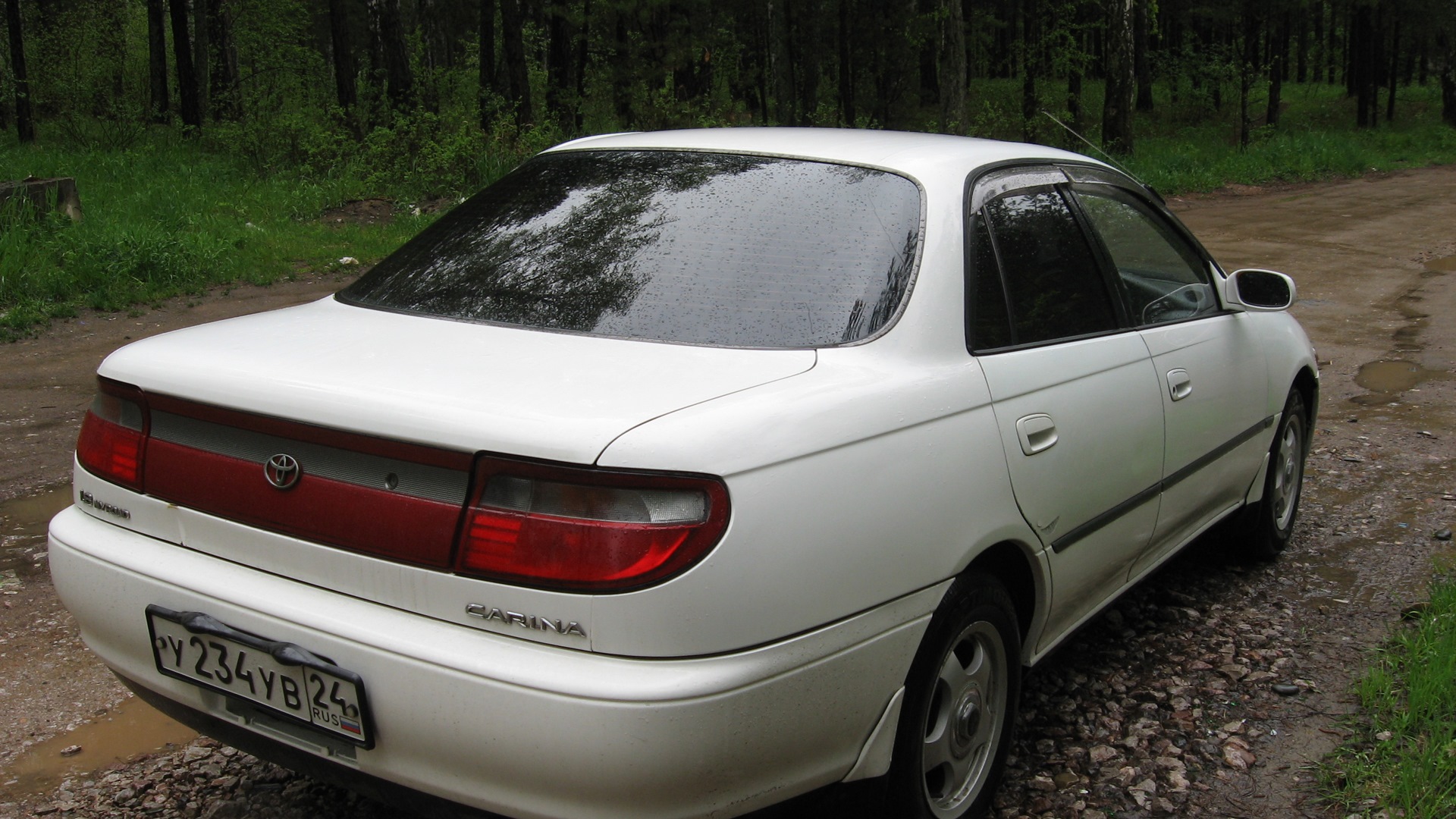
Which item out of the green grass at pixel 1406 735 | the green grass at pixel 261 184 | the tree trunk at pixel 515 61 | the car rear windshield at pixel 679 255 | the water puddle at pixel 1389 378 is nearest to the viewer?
the car rear windshield at pixel 679 255

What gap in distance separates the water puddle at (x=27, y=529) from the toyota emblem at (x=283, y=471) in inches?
104

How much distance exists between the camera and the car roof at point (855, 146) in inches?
115

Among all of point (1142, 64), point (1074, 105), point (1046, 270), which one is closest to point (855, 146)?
point (1046, 270)

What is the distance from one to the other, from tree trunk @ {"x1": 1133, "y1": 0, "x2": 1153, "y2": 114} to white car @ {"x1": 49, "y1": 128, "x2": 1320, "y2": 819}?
28.4m

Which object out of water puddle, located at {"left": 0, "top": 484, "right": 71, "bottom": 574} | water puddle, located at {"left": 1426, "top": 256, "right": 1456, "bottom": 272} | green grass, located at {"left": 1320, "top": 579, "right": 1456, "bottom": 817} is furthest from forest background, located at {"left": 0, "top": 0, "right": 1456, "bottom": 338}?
green grass, located at {"left": 1320, "top": 579, "right": 1456, "bottom": 817}

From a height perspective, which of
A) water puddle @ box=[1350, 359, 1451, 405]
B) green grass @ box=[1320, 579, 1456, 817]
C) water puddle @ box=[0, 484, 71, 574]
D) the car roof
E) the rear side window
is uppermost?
the car roof

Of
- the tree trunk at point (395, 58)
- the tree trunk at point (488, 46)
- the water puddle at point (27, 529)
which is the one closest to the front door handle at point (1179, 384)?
the water puddle at point (27, 529)

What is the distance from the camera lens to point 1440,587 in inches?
150

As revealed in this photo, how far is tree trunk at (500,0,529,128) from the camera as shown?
2030cm

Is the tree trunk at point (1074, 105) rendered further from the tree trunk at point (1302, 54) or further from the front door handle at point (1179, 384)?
the tree trunk at point (1302, 54)

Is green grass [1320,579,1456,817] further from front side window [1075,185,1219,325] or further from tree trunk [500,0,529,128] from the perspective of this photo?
tree trunk [500,0,529,128]

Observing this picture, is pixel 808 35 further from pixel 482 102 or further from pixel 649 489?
pixel 649 489

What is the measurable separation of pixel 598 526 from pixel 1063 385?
4.66ft

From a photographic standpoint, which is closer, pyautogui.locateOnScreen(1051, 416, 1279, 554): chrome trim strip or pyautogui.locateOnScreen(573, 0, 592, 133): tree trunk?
pyautogui.locateOnScreen(1051, 416, 1279, 554): chrome trim strip
